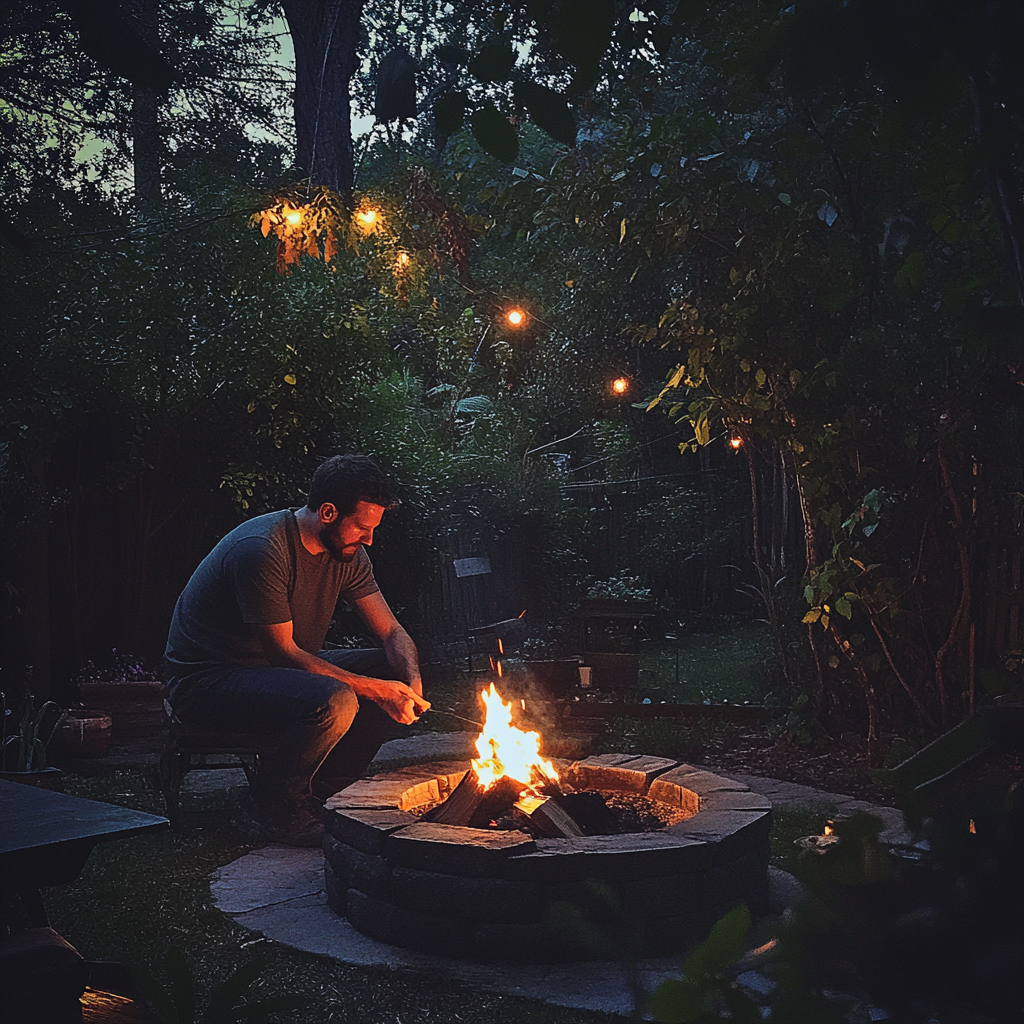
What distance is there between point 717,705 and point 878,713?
152cm

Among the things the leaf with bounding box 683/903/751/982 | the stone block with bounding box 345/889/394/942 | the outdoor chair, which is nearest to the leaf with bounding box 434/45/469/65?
the leaf with bounding box 683/903/751/982

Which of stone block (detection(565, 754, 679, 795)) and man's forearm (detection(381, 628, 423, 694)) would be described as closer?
stone block (detection(565, 754, 679, 795))

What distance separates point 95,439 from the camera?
7539 millimetres

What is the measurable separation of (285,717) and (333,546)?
30.0 inches

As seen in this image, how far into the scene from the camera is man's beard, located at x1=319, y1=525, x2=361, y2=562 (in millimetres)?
4406

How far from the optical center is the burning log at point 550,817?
3.43m

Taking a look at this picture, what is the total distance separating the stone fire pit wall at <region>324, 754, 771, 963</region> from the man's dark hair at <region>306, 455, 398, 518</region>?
1358 mm

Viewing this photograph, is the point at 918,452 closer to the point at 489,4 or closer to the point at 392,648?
the point at 392,648

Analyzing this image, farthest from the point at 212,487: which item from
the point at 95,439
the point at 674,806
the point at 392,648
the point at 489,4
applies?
the point at 489,4

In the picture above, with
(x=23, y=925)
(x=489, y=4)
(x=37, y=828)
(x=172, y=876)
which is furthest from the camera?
(x=172, y=876)

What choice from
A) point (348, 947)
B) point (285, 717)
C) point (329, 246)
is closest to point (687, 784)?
point (348, 947)

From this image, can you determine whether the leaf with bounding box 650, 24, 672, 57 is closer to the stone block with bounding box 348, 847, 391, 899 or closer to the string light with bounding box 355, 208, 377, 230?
the stone block with bounding box 348, 847, 391, 899

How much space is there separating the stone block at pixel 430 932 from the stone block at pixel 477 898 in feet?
0.09

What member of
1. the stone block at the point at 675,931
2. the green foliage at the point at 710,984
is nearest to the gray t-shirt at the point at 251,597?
the stone block at the point at 675,931
